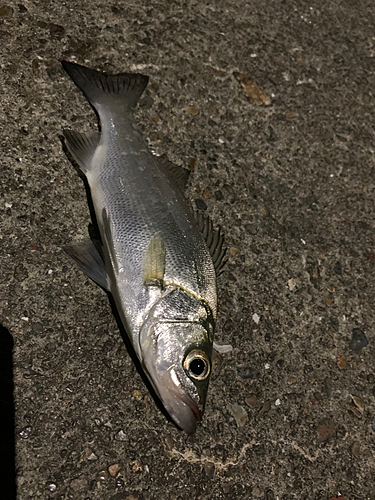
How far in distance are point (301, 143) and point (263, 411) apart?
2.22m

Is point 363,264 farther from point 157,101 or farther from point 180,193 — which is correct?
point 157,101

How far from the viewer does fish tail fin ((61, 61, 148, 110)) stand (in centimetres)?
289

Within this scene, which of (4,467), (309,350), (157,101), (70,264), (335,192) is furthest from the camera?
(335,192)

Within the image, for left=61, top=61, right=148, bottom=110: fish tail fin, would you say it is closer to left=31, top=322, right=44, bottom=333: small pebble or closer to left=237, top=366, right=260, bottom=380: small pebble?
left=31, top=322, right=44, bottom=333: small pebble

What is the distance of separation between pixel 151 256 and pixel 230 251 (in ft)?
2.87

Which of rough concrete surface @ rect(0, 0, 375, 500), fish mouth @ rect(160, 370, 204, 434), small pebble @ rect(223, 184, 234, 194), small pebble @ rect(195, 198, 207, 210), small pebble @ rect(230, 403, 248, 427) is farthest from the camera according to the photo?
small pebble @ rect(223, 184, 234, 194)

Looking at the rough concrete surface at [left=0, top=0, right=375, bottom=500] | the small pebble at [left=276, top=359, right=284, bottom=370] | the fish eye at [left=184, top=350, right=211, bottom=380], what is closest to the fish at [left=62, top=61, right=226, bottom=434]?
the fish eye at [left=184, top=350, right=211, bottom=380]

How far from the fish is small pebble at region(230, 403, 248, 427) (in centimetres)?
52

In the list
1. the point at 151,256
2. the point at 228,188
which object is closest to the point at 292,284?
the point at 228,188

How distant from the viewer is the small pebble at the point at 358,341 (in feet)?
9.99

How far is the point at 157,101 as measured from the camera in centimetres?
325

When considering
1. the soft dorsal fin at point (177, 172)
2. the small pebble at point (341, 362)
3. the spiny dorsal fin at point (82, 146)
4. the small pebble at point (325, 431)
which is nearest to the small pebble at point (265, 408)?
the small pebble at point (325, 431)

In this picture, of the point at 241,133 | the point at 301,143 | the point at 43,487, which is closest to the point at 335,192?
the point at 301,143

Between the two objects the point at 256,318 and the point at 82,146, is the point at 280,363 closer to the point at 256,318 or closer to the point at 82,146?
the point at 256,318
